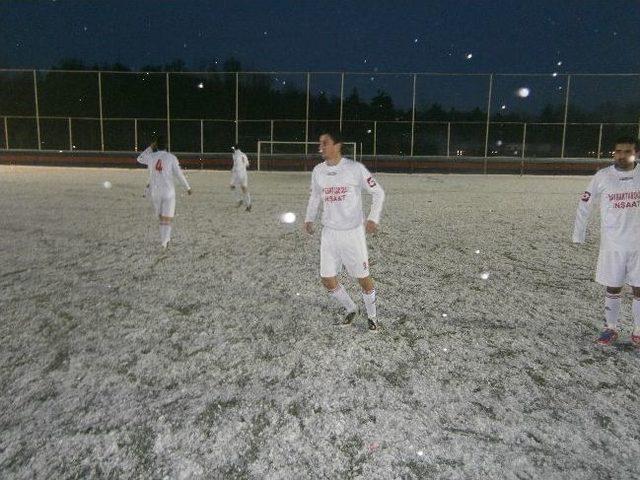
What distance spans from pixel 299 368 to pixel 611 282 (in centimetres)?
267

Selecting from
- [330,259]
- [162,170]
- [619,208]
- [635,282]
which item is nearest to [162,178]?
[162,170]

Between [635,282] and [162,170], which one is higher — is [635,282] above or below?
below

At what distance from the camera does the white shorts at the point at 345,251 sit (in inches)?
182

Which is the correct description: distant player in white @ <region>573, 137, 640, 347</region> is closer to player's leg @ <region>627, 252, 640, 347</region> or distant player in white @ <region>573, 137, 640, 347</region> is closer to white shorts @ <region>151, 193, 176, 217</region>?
player's leg @ <region>627, 252, 640, 347</region>

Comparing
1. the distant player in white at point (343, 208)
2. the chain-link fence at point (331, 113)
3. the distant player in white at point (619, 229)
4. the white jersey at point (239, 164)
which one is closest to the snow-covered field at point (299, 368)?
the distant player in white at point (619, 229)

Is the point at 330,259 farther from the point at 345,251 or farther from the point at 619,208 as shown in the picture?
the point at 619,208

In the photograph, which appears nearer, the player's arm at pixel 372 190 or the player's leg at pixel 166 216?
the player's arm at pixel 372 190

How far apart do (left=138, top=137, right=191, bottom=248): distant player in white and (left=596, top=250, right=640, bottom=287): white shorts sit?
564 centimetres

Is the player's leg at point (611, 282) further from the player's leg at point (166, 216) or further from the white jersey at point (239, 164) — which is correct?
the white jersey at point (239, 164)

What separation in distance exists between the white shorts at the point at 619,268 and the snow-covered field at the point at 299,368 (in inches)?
22.2

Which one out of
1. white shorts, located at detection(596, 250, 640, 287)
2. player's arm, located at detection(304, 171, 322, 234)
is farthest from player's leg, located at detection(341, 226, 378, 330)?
white shorts, located at detection(596, 250, 640, 287)

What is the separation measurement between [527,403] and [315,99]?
104 ft

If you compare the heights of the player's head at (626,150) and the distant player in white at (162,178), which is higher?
the player's head at (626,150)

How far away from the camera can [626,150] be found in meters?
4.20
